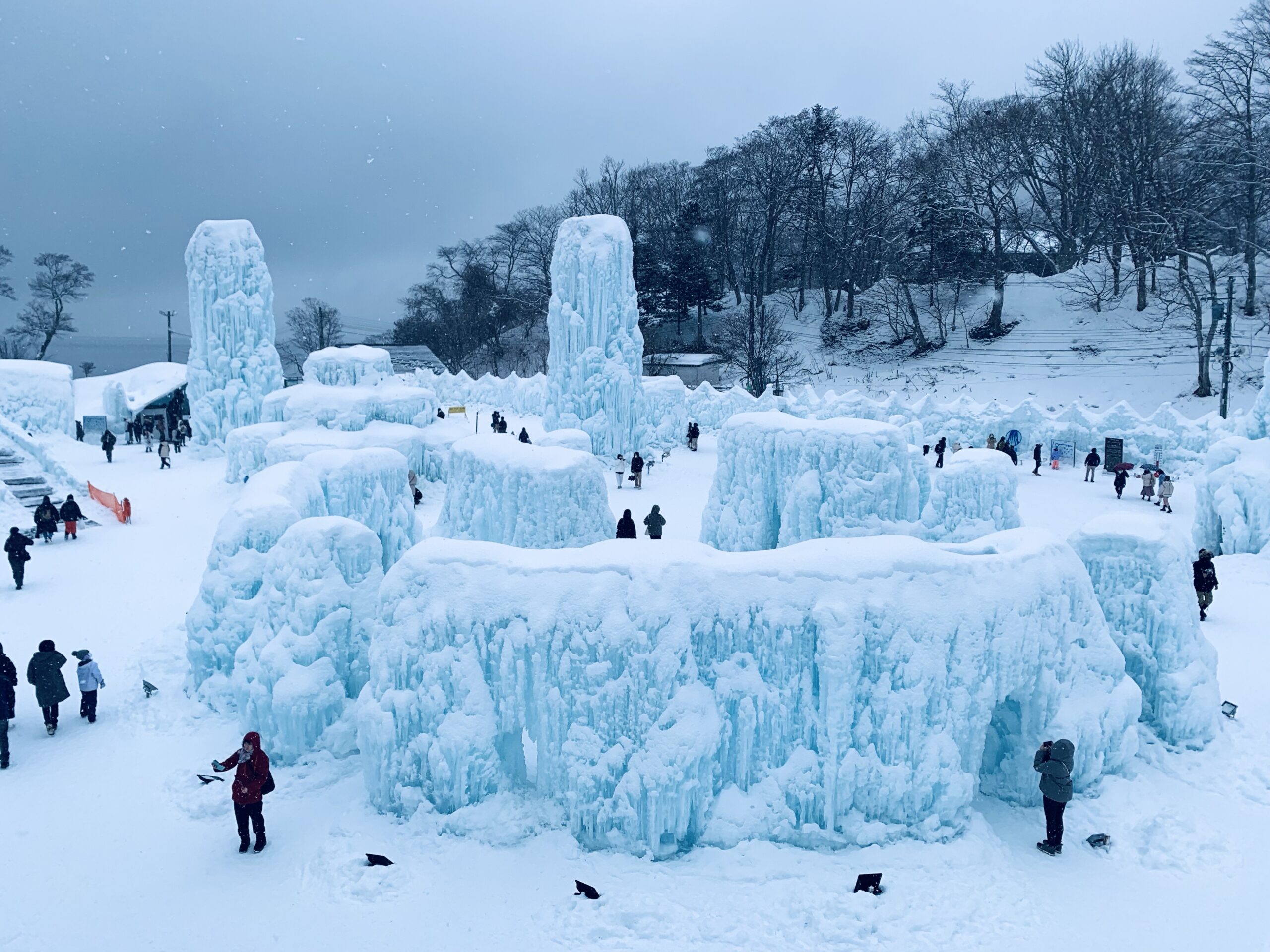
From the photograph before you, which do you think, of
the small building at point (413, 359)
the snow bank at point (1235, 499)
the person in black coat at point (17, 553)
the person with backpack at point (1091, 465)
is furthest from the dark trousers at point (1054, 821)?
the small building at point (413, 359)

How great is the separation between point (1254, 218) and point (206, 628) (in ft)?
125

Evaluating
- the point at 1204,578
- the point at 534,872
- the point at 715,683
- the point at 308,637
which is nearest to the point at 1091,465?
the point at 1204,578

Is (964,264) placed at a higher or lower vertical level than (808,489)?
higher

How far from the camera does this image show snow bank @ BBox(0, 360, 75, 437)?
3192 centimetres

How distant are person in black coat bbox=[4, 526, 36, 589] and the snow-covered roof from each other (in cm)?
2558

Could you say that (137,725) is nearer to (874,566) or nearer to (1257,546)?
(874,566)

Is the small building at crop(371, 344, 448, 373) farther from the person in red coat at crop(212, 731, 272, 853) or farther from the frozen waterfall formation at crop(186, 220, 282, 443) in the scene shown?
the person in red coat at crop(212, 731, 272, 853)

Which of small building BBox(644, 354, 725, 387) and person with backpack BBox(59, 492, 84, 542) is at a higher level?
small building BBox(644, 354, 725, 387)

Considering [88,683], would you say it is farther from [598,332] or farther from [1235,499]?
[1235,499]

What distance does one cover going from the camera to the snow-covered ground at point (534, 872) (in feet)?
19.7

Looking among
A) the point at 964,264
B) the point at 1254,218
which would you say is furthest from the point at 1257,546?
the point at 964,264

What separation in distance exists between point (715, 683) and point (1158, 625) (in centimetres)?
511

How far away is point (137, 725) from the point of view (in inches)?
364

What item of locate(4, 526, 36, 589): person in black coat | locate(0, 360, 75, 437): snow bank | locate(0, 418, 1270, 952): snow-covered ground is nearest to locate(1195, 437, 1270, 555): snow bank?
locate(0, 418, 1270, 952): snow-covered ground
